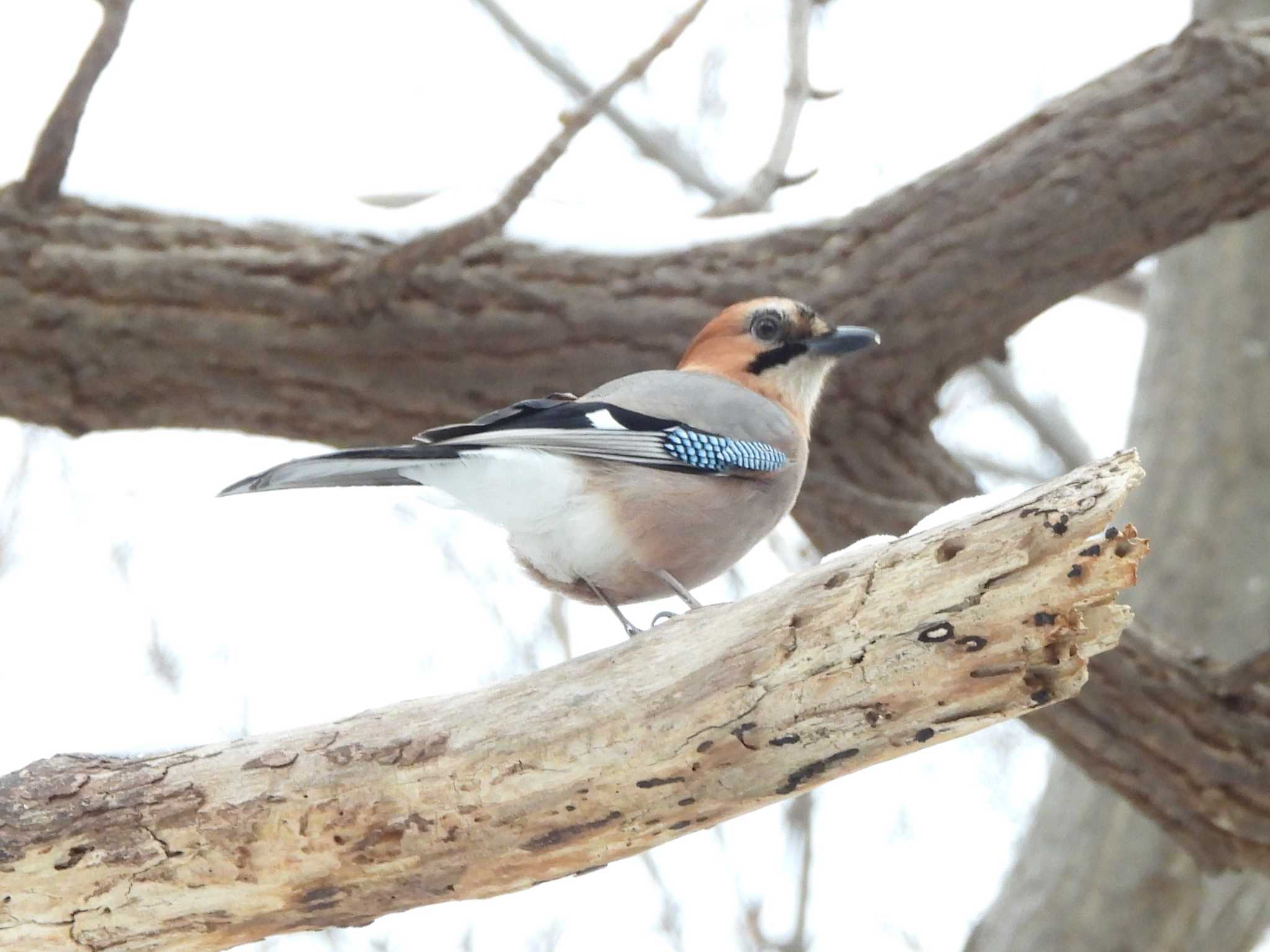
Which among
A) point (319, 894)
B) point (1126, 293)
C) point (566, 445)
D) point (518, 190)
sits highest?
point (1126, 293)

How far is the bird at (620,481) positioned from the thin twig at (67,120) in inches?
69.5

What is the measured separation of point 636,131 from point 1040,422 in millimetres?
3420

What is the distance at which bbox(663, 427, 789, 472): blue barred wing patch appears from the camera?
416cm

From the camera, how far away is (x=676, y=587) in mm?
4035

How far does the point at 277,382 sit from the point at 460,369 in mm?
712

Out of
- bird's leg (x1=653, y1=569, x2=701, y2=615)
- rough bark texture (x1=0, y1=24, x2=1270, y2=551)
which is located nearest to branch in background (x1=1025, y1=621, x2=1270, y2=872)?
rough bark texture (x1=0, y1=24, x2=1270, y2=551)

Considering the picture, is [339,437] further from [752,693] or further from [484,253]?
[752,693]

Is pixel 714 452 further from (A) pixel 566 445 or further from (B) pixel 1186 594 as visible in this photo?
(B) pixel 1186 594

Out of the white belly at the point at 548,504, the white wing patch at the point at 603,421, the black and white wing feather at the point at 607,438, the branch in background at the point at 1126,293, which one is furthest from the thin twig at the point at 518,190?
the branch in background at the point at 1126,293

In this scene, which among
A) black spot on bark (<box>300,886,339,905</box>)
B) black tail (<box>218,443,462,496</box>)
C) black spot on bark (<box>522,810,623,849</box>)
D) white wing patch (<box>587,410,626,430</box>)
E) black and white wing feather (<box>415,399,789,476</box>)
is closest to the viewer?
black spot on bark (<box>522,810,623,849</box>)

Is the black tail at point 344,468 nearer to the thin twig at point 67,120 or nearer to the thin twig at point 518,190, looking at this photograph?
the thin twig at point 518,190

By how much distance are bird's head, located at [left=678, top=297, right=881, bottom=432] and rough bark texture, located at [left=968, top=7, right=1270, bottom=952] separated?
1.88m

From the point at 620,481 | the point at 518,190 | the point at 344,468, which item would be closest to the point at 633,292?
the point at 518,190

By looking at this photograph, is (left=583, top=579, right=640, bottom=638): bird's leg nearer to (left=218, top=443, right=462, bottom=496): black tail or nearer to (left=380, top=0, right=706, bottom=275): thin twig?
(left=218, top=443, right=462, bottom=496): black tail
